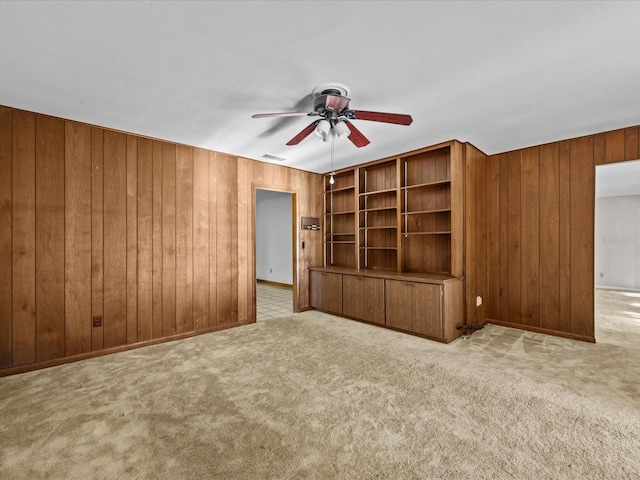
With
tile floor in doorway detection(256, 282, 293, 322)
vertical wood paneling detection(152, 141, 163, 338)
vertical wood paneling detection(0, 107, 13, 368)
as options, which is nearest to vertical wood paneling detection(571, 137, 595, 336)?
tile floor in doorway detection(256, 282, 293, 322)

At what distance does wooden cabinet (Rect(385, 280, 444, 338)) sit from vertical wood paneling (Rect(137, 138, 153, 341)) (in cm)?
300

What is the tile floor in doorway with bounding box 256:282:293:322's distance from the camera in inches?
200

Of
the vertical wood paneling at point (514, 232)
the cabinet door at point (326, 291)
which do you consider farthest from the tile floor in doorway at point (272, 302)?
the vertical wood paneling at point (514, 232)

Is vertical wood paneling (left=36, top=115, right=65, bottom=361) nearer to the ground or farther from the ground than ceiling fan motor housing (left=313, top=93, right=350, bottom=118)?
nearer to the ground

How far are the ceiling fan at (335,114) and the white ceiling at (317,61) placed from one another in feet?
0.35

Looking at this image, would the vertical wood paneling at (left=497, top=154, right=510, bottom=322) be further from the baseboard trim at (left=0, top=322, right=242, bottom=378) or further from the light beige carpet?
the baseboard trim at (left=0, top=322, right=242, bottom=378)

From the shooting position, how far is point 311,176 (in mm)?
5422

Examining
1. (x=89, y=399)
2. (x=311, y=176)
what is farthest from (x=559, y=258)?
(x=89, y=399)

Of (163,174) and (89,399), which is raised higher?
(163,174)

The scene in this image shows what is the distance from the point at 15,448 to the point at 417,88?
3635mm

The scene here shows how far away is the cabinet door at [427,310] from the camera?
11.7 feet

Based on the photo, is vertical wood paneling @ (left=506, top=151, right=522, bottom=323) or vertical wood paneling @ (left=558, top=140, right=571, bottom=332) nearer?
vertical wood paneling @ (left=558, top=140, right=571, bottom=332)

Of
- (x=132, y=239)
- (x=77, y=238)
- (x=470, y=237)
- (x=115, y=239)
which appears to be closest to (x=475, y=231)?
(x=470, y=237)

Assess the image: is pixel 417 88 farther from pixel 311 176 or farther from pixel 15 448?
pixel 15 448
